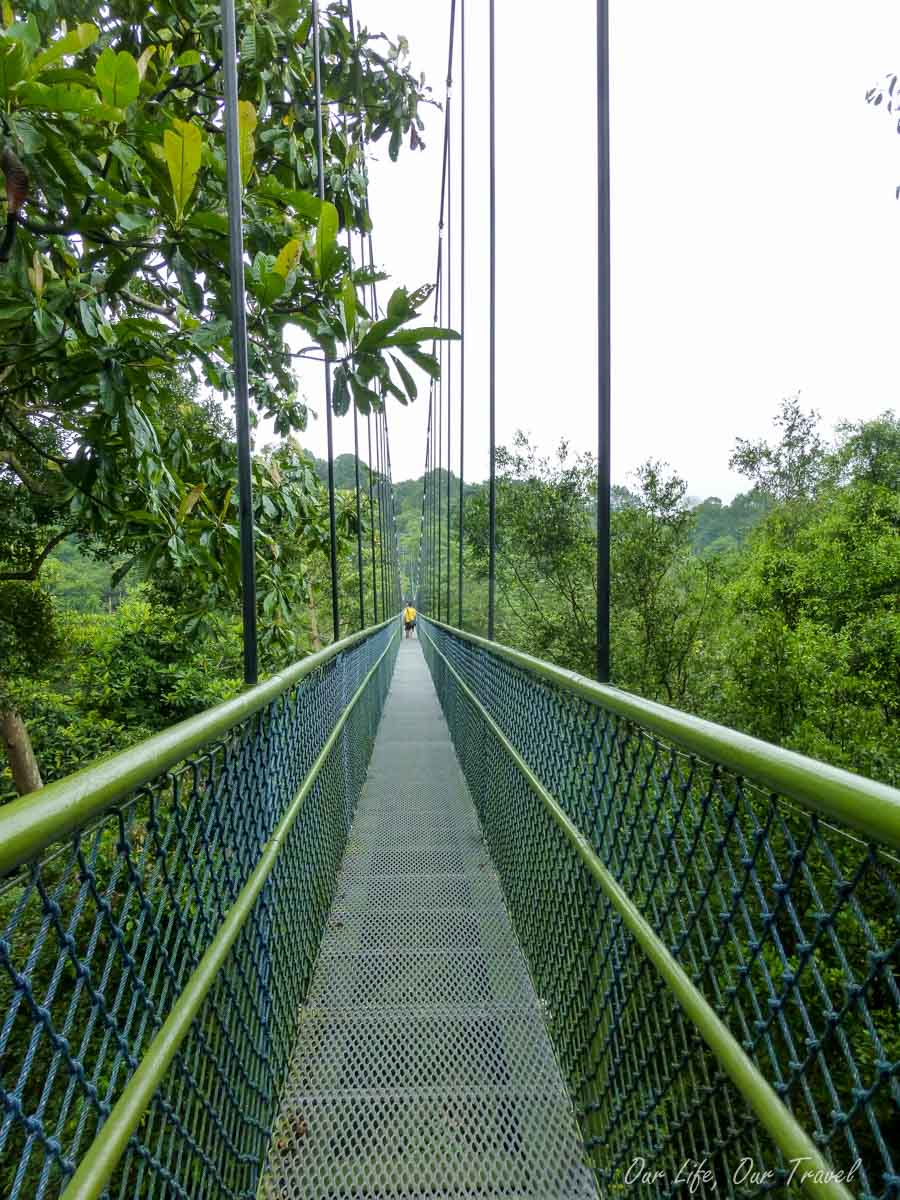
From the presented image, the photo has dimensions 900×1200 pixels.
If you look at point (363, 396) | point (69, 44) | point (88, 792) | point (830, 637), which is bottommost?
point (830, 637)

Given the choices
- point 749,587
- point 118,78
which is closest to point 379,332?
point 118,78

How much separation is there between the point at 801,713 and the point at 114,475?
7777 millimetres

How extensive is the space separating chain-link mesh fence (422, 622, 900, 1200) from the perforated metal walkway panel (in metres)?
0.09

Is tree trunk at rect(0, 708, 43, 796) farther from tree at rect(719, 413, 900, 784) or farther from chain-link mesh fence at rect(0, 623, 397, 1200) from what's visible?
tree at rect(719, 413, 900, 784)

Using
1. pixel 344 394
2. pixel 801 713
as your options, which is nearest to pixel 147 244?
pixel 344 394

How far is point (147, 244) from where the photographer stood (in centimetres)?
160

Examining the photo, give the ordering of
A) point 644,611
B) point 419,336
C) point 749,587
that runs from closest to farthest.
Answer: point 419,336 → point 749,587 → point 644,611

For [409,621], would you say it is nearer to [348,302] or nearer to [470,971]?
[470,971]

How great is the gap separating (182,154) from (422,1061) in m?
2.08

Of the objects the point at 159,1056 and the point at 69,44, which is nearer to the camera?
the point at 159,1056

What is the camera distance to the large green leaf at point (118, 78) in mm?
1348

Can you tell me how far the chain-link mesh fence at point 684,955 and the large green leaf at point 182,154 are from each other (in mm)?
1399

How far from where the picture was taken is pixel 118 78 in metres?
1.36

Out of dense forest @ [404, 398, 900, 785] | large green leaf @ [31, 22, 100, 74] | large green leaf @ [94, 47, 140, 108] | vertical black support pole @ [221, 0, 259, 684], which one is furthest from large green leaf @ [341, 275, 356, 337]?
dense forest @ [404, 398, 900, 785]
